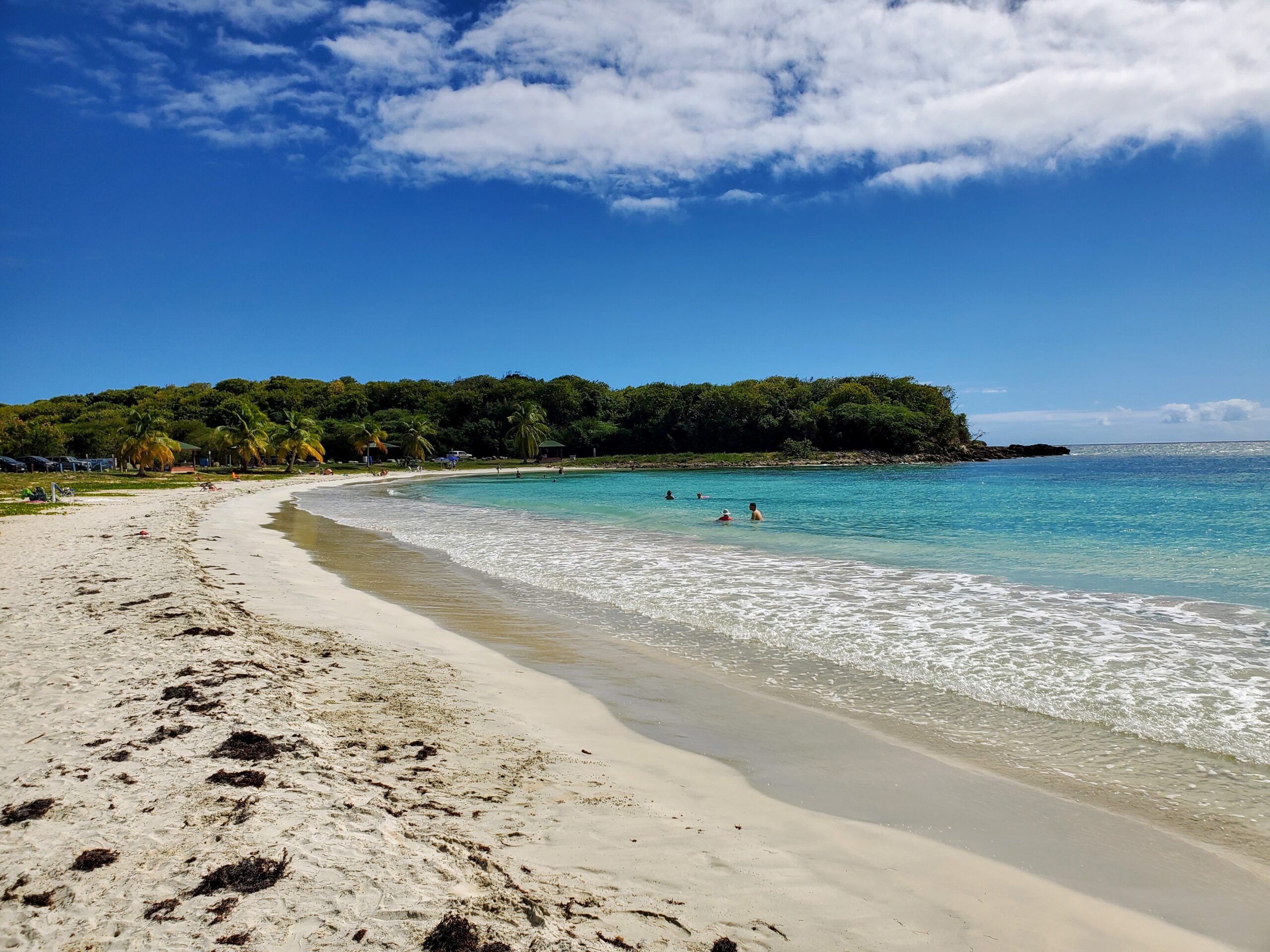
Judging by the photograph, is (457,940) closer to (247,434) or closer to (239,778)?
(239,778)

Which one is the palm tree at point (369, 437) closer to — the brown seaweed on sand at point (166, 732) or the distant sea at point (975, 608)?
the distant sea at point (975, 608)

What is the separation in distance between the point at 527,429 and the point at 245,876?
84058mm

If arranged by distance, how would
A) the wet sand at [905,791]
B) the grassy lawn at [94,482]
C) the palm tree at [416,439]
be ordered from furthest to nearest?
the palm tree at [416,439]
the grassy lawn at [94,482]
the wet sand at [905,791]

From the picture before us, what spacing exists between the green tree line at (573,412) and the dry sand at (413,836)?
7532 cm

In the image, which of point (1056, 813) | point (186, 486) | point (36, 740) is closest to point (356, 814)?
point (36, 740)

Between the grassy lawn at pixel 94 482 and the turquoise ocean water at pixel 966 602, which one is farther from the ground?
the grassy lawn at pixel 94 482

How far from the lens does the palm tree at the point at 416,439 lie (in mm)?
77000

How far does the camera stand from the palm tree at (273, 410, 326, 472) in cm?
5909

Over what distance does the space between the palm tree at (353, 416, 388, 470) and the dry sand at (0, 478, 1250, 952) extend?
72955 mm

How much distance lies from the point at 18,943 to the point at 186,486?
42.7 metres

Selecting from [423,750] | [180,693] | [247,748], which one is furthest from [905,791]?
[180,693]

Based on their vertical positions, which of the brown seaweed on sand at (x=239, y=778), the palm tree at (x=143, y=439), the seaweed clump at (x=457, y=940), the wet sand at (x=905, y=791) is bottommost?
the wet sand at (x=905, y=791)

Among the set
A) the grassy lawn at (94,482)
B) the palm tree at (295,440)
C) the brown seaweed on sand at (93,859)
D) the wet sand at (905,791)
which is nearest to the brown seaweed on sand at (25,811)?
the brown seaweed on sand at (93,859)

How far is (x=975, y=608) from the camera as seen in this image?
389 inches
